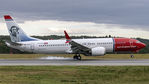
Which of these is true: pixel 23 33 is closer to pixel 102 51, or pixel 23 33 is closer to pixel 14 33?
pixel 14 33

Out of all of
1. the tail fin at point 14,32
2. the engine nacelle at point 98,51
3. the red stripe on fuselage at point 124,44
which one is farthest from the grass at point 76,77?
the tail fin at point 14,32

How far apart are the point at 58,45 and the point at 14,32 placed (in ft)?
28.2

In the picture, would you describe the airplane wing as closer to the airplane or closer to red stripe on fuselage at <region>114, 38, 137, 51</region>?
the airplane

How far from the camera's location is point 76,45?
45219 mm

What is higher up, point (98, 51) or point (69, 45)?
point (69, 45)

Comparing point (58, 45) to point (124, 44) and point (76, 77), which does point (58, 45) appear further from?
point (76, 77)

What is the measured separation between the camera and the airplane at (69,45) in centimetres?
4650

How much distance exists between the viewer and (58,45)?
157ft

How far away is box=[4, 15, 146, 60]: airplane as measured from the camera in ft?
153

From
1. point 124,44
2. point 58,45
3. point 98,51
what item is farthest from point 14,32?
point 124,44

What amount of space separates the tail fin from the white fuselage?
1.38 m

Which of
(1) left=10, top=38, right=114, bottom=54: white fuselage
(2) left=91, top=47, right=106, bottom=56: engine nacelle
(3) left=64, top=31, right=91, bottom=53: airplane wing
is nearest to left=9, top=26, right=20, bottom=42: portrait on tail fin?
(1) left=10, top=38, right=114, bottom=54: white fuselage

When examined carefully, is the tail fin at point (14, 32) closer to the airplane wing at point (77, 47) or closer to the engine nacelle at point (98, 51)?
the airplane wing at point (77, 47)

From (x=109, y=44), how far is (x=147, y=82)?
27554mm
